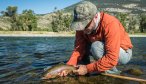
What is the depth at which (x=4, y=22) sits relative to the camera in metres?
162

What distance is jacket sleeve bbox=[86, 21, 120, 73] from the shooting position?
6.11m

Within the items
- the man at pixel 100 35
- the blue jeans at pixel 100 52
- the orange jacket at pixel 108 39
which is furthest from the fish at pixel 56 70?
the blue jeans at pixel 100 52

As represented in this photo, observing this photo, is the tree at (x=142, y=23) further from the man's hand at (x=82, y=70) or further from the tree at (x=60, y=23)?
the man's hand at (x=82, y=70)

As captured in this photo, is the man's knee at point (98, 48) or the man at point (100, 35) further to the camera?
the man's knee at point (98, 48)

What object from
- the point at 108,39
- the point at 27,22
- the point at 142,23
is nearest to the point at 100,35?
the point at 108,39

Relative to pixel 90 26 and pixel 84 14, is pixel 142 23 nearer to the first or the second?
pixel 90 26

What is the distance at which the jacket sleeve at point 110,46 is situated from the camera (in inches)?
240

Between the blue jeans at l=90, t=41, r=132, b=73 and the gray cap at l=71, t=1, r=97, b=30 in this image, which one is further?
the blue jeans at l=90, t=41, r=132, b=73

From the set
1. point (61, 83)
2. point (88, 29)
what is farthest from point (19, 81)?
point (88, 29)

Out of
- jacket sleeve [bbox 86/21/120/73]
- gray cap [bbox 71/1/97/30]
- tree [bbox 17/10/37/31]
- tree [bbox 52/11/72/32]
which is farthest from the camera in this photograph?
tree [bbox 52/11/72/32]

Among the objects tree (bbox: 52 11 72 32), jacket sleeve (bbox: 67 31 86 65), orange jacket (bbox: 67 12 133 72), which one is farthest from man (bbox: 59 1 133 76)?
tree (bbox: 52 11 72 32)

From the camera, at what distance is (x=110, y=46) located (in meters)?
6.13

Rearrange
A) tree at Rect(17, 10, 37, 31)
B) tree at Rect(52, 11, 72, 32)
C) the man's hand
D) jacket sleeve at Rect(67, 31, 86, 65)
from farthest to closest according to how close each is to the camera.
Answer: tree at Rect(52, 11, 72, 32), tree at Rect(17, 10, 37, 31), jacket sleeve at Rect(67, 31, 86, 65), the man's hand

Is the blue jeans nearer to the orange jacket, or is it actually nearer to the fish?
the orange jacket
